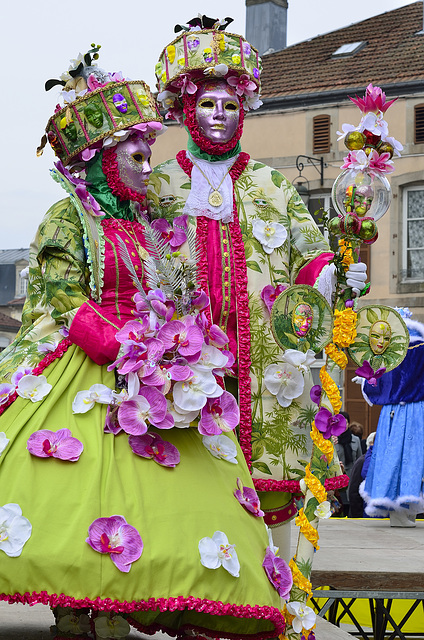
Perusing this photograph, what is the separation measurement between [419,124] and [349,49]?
2.46m

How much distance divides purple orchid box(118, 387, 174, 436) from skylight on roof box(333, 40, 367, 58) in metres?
14.8

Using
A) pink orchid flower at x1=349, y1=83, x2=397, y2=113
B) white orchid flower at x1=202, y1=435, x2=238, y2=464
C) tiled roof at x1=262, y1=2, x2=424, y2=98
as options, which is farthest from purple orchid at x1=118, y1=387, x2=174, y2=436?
tiled roof at x1=262, y1=2, x2=424, y2=98

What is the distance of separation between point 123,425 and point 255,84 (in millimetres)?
1581

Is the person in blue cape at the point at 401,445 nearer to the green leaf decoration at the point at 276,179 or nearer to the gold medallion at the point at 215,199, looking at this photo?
the green leaf decoration at the point at 276,179

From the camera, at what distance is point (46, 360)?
10.5 ft

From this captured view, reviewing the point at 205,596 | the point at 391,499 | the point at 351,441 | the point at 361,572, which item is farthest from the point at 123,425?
the point at 351,441

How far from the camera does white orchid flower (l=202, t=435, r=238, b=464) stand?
316cm

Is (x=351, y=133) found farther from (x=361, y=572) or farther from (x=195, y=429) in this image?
(x=361, y=572)

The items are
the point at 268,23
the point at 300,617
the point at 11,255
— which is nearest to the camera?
the point at 300,617

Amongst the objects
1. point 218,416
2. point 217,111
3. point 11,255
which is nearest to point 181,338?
point 218,416

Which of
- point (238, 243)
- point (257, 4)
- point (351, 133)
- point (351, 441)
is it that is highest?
point (257, 4)

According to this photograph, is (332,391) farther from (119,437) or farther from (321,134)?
(321,134)

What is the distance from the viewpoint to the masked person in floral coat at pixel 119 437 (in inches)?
108

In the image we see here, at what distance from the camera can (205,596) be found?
2.78 metres
